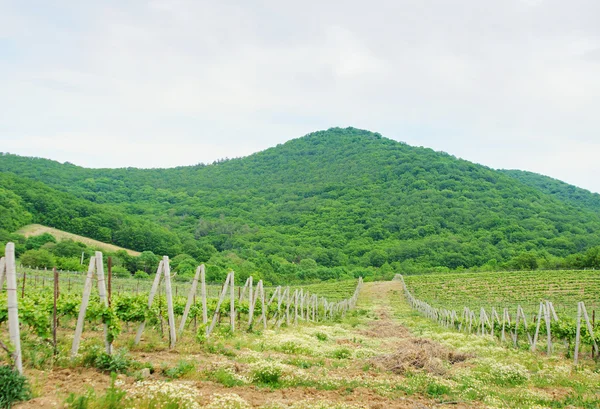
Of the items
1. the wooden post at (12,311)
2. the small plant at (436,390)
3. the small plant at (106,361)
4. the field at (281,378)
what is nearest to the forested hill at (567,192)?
the field at (281,378)

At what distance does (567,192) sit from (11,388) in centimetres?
19353

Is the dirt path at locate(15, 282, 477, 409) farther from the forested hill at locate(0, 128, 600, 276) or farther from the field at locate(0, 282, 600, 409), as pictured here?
the forested hill at locate(0, 128, 600, 276)

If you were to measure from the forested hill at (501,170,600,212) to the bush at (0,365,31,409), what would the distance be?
166840 mm

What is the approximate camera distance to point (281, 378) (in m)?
9.05

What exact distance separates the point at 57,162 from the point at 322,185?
9375 cm

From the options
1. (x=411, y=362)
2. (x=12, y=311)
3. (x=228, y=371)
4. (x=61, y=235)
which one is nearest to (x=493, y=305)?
(x=411, y=362)

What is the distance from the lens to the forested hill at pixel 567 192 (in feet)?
495

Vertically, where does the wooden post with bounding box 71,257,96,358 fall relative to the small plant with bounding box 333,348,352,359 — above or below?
above

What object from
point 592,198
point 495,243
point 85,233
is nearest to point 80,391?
point 85,233

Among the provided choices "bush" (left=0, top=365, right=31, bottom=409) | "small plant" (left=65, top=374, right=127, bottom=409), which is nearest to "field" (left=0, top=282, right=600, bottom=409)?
"small plant" (left=65, top=374, right=127, bottom=409)

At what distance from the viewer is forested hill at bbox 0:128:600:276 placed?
10150cm

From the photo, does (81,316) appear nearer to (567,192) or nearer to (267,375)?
(267,375)

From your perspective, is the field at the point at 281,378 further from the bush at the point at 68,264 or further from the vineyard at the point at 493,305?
the bush at the point at 68,264

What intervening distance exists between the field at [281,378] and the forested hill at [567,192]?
157 metres
